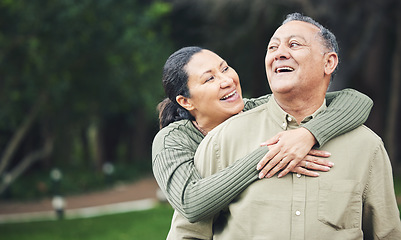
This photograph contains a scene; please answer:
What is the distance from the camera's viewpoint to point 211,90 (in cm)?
323

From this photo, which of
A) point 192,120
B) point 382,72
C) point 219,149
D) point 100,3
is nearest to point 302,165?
point 219,149

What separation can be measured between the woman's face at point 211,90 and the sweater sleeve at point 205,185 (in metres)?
0.45

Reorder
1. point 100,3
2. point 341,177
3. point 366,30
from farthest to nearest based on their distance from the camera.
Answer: point 366,30
point 100,3
point 341,177

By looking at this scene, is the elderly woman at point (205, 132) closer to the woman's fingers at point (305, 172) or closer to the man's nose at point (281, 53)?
the woman's fingers at point (305, 172)

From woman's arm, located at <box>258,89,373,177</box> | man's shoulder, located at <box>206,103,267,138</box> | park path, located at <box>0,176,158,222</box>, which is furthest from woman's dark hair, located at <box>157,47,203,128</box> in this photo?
park path, located at <box>0,176,158,222</box>

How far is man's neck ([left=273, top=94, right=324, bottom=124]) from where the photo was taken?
2.84 m

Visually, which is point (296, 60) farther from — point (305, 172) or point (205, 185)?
point (205, 185)

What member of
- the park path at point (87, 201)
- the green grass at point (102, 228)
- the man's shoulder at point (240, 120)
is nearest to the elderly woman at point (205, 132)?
the man's shoulder at point (240, 120)

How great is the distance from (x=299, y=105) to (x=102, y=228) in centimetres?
926

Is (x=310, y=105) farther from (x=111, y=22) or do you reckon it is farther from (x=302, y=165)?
(x=111, y=22)

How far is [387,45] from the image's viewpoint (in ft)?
65.9

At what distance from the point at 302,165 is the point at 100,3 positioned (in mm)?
8988

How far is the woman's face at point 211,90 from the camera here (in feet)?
10.6

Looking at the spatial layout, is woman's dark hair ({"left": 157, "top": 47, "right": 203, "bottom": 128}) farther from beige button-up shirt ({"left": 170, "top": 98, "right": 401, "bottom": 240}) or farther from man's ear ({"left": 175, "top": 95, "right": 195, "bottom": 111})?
beige button-up shirt ({"left": 170, "top": 98, "right": 401, "bottom": 240})
